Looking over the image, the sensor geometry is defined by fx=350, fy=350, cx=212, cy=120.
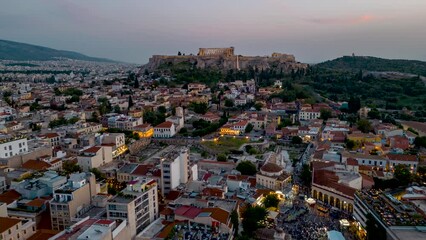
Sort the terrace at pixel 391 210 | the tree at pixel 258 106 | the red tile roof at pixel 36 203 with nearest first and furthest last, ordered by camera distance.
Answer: the terrace at pixel 391 210
the red tile roof at pixel 36 203
the tree at pixel 258 106

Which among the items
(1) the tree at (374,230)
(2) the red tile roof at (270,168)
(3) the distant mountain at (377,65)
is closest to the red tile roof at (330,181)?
(2) the red tile roof at (270,168)

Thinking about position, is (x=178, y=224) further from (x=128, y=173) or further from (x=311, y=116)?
(x=311, y=116)

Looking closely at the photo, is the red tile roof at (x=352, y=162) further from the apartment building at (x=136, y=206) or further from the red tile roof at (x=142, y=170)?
the apartment building at (x=136, y=206)

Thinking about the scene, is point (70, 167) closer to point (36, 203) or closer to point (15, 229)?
point (36, 203)

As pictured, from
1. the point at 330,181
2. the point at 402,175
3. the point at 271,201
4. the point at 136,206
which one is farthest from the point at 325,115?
the point at 136,206

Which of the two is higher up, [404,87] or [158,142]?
[404,87]

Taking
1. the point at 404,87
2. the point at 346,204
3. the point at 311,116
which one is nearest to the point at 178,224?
the point at 346,204

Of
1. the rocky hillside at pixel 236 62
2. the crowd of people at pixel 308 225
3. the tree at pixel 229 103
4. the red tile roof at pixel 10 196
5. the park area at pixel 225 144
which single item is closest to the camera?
the red tile roof at pixel 10 196
